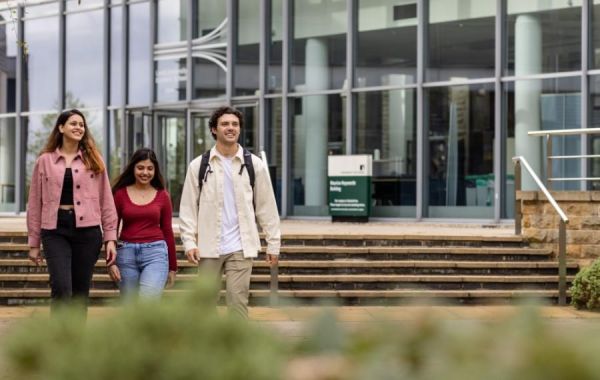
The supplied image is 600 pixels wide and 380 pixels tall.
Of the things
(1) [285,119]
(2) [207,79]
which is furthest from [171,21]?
(1) [285,119]

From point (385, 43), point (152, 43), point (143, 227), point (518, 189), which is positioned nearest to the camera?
point (143, 227)

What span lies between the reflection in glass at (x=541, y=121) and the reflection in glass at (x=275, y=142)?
4.62m

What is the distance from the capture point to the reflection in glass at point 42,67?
24.2 metres

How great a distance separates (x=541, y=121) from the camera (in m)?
17.8

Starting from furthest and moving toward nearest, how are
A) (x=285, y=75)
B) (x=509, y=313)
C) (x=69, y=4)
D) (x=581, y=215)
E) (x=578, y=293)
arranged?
1. (x=69, y=4)
2. (x=285, y=75)
3. (x=581, y=215)
4. (x=578, y=293)
5. (x=509, y=313)

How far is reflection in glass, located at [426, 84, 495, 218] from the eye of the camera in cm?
1827

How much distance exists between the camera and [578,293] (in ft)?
37.4

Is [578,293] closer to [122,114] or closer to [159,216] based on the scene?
[159,216]

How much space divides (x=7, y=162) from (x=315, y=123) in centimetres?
838

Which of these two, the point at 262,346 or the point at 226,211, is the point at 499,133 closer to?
the point at 226,211

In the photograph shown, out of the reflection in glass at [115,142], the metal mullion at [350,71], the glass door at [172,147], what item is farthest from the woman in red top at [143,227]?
the reflection in glass at [115,142]

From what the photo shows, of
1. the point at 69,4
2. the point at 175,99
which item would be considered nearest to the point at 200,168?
the point at 175,99

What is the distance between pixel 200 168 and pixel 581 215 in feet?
24.2

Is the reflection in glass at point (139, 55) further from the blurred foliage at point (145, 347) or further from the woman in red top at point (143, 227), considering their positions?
the blurred foliage at point (145, 347)
